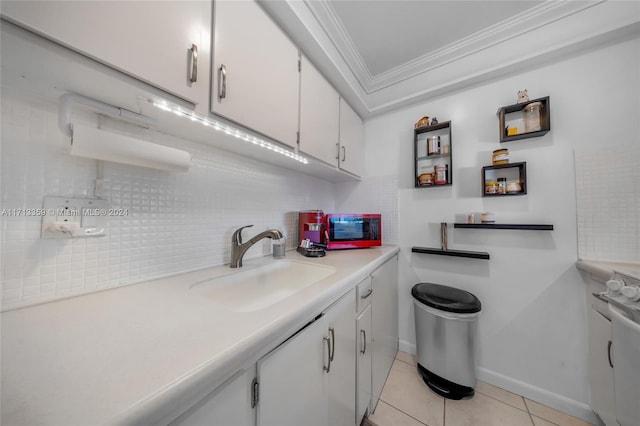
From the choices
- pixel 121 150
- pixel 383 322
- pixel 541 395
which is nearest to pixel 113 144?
pixel 121 150

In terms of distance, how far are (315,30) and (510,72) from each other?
1.38m

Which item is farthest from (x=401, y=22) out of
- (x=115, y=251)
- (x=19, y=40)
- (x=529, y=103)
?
(x=115, y=251)

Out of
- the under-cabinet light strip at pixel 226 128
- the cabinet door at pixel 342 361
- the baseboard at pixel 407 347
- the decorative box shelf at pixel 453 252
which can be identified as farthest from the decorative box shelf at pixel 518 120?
the baseboard at pixel 407 347

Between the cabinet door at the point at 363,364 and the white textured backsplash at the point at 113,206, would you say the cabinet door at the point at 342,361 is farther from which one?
the white textured backsplash at the point at 113,206

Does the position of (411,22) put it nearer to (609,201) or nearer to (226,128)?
(226,128)

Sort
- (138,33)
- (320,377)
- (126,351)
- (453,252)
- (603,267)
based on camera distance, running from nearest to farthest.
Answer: (126,351) < (138,33) < (320,377) < (603,267) < (453,252)

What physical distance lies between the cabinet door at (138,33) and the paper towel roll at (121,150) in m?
0.22

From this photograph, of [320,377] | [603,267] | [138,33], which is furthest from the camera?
[603,267]

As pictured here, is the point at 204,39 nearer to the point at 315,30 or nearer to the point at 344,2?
the point at 315,30

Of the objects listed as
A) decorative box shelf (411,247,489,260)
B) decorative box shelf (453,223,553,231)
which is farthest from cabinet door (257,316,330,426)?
decorative box shelf (453,223,553,231)

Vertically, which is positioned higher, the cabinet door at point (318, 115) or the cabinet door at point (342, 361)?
the cabinet door at point (318, 115)

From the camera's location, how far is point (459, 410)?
3.87 feet

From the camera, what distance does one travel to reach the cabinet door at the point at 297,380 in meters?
0.49

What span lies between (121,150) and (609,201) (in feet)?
7.66
